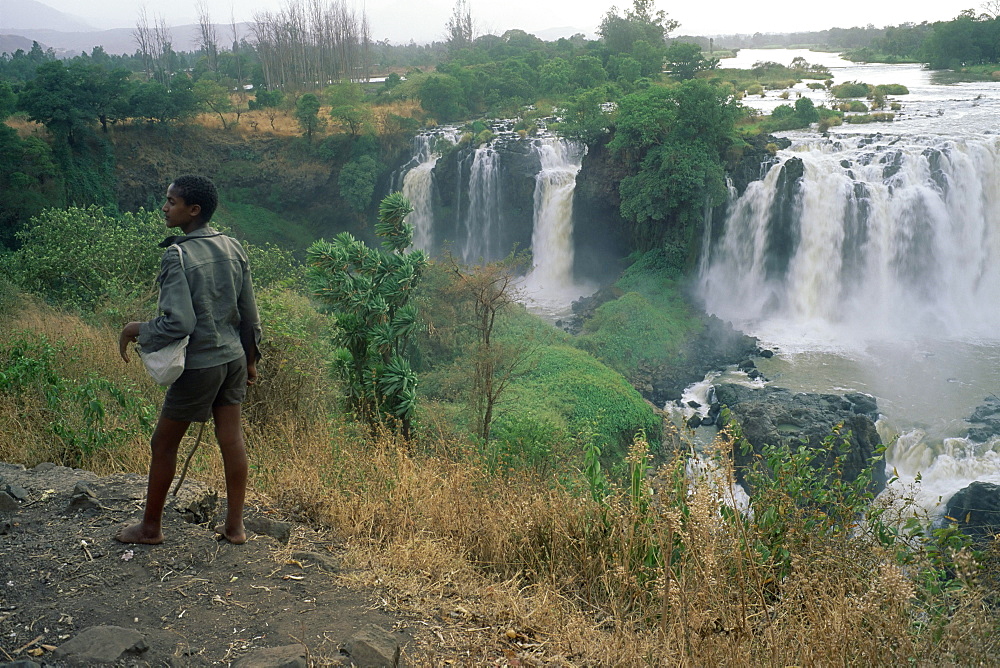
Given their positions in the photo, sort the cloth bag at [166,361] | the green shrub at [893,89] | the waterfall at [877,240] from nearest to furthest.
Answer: the cloth bag at [166,361]
the waterfall at [877,240]
the green shrub at [893,89]

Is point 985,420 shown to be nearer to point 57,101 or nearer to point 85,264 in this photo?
point 85,264

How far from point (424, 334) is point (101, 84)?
17.7 metres

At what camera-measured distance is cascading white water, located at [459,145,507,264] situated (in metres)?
25.8

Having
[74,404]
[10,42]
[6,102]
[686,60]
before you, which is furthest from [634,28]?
[10,42]

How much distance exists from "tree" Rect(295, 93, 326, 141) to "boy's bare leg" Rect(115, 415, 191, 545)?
2837 centimetres

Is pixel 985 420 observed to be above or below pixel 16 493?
below

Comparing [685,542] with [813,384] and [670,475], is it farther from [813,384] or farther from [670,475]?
[813,384]

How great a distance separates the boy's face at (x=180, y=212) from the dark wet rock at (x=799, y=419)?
10.7 metres

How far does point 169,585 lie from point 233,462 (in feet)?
1.83

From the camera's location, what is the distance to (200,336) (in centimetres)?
307

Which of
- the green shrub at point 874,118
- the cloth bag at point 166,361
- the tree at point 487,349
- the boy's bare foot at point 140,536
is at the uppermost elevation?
the green shrub at point 874,118

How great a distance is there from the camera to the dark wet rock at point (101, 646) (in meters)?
2.46

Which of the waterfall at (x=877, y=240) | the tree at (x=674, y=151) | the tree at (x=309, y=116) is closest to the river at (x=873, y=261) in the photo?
the waterfall at (x=877, y=240)

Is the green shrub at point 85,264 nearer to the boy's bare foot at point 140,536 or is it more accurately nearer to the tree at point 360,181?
the boy's bare foot at point 140,536
